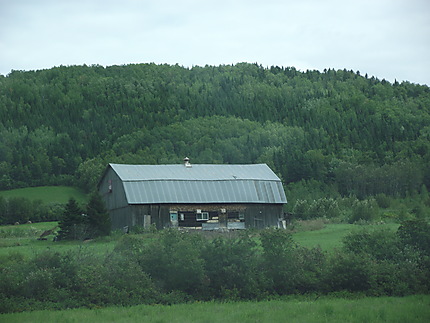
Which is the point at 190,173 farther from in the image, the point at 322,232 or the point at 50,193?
the point at 50,193

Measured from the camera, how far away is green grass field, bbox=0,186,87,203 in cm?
10625

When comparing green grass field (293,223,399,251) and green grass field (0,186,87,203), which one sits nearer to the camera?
green grass field (293,223,399,251)

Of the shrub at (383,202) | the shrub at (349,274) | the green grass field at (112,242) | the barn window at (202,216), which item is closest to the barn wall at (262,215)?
the barn window at (202,216)

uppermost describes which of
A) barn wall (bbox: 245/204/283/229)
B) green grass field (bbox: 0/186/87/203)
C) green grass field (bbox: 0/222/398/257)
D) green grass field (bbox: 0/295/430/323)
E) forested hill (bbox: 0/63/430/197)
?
forested hill (bbox: 0/63/430/197)

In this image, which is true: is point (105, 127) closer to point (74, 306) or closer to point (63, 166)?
point (63, 166)

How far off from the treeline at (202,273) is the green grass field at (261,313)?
1.75 m

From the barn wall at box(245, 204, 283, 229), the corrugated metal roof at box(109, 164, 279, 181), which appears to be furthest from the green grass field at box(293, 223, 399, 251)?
the corrugated metal roof at box(109, 164, 279, 181)

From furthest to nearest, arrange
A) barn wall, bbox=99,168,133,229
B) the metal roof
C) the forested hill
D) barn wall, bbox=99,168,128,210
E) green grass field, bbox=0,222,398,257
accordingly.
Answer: the forested hill < barn wall, bbox=99,168,128,210 < the metal roof < barn wall, bbox=99,168,133,229 < green grass field, bbox=0,222,398,257

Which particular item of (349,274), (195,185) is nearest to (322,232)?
(195,185)

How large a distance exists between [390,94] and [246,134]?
54900 millimetres

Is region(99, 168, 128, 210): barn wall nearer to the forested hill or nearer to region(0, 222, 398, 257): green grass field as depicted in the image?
region(0, 222, 398, 257): green grass field

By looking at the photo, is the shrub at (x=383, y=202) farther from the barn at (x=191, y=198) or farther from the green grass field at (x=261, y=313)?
the green grass field at (x=261, y=313)

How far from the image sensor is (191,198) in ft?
190

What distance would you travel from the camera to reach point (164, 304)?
29.3 meters
